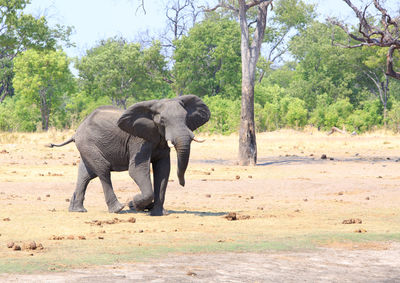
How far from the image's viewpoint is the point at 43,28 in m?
41.7

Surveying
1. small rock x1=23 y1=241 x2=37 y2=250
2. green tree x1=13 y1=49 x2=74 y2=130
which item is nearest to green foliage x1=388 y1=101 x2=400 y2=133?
green tree x1=13 y1=49 x2=74 y2=130

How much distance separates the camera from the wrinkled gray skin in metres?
10.2

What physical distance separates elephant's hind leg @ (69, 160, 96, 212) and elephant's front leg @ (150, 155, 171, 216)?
4.03 ft

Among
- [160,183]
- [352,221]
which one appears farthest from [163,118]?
[352,221]

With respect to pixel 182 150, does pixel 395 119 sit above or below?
above

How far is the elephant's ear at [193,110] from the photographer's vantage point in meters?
10.8

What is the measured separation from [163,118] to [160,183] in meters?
1.29

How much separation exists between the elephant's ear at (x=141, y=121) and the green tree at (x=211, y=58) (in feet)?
132

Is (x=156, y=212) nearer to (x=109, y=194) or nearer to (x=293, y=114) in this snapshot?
(x=109, y=194)

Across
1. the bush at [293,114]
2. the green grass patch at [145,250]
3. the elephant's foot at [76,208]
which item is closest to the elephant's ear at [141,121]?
the elephant's foot at [76,208]

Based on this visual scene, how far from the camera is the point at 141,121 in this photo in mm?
10664

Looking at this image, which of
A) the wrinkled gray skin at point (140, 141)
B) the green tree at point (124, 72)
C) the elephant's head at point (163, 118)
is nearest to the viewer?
the elephant's head at point (163, 118)

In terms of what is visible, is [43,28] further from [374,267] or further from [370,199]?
[374,267]

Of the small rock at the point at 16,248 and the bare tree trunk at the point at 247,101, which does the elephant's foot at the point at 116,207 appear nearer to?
the small rock at the point at 16,248
